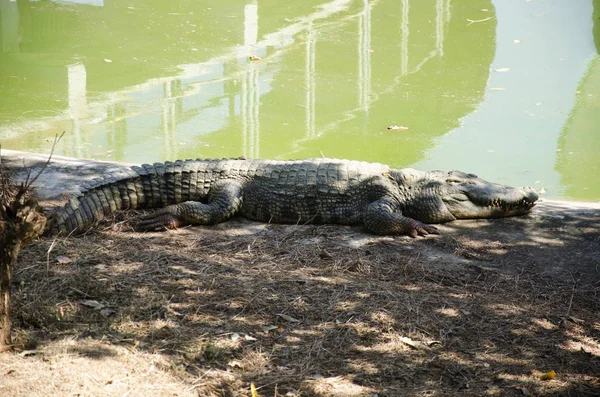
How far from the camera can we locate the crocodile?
5.83m

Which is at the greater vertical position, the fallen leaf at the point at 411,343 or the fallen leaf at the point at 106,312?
the fallen leaf at the point at 106,312

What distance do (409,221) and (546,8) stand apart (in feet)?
31.2

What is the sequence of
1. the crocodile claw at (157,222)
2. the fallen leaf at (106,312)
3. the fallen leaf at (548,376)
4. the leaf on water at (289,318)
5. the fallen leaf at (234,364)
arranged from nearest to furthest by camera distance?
the fallen leaf at (234,364)
the fallen leaf at (548,376)
the fallen leaf at (106,312)
the leaf on water at (289,318)
the crocodile claw at (157,222)

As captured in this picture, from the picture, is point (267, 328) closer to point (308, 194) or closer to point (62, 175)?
point (308, 194)

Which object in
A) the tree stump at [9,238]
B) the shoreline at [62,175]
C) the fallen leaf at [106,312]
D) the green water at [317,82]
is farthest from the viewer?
the green water at [317,82]

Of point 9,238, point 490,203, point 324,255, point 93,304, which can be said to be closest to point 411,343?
point 324,255

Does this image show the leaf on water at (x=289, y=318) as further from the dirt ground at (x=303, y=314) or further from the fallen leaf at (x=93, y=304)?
the fallen leaf at (x=93, y=304)

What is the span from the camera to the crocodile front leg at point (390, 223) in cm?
576

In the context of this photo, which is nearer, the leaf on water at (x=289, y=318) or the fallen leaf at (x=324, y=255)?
the leaf on water at (x=289, y=318)

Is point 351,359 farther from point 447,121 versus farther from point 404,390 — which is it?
point 447,121

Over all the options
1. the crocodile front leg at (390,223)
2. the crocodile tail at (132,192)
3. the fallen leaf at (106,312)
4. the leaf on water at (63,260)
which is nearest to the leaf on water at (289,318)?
the fallen leaf at (106,312)

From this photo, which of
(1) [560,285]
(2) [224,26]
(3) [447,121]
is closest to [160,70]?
(2) [224,26]

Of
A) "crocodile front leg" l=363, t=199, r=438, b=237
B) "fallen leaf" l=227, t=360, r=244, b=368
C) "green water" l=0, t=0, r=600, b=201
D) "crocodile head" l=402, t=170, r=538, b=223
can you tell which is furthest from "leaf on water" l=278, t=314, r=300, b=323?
"green water" l=0, t=0, r=600, b=201

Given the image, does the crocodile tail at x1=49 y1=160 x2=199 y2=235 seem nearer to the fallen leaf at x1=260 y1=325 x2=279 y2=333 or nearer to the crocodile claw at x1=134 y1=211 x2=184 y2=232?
the crocodile claw at x1=134 y1=211 x2=184 y2=232
